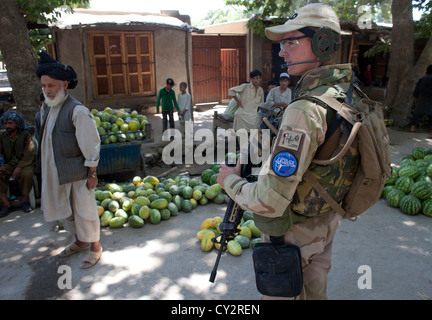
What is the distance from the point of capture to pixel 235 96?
26.4ft

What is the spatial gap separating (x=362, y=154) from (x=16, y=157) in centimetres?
559

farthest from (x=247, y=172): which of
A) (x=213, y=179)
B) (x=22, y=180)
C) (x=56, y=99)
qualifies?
(x=22, y=180)

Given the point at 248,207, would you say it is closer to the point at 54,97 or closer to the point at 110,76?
the point at 54,97

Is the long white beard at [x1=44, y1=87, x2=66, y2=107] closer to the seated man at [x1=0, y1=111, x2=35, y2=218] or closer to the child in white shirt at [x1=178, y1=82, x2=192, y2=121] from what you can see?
the seated man at [x1=0, y1=111, x2=35, y2=218]

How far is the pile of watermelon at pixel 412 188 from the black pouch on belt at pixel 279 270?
137 inches

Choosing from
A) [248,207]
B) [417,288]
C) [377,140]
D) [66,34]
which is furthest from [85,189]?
[66,34]

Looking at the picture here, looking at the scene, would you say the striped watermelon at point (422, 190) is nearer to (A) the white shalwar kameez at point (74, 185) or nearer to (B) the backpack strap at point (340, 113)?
(B) the backpack strap at point (340, 113)

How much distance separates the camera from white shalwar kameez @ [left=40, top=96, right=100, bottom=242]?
364 centimetres

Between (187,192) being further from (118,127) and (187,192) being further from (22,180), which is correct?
(22,180)

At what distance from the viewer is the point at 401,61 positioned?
37.9 feet

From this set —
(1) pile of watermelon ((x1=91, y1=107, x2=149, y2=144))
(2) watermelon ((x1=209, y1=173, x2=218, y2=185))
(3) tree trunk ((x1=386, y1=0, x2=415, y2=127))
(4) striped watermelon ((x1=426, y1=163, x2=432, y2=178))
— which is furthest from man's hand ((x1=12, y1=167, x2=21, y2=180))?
(3) tree trunk ((x1=386, y1=0, x2=415, y2=127))

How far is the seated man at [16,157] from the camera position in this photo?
544 cm

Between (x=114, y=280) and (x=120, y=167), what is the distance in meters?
3.46

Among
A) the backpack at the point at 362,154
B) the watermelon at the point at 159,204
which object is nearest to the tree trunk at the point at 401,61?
the watermelon at the point at 159,204
